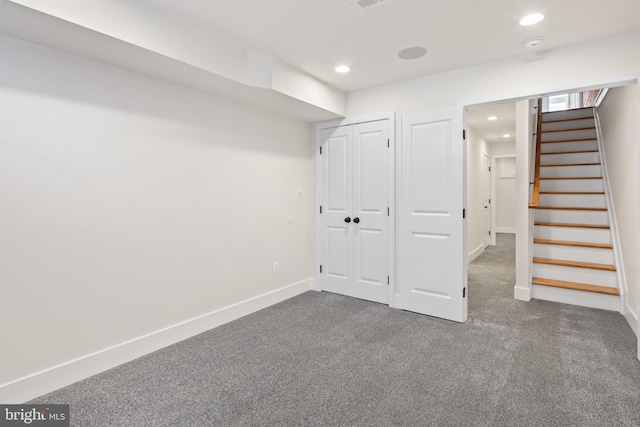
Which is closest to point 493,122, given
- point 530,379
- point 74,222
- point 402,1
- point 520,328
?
point 520,328

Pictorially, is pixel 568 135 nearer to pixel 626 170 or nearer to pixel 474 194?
pixel 474 194

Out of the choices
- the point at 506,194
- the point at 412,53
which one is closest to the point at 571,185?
the point at 412,53

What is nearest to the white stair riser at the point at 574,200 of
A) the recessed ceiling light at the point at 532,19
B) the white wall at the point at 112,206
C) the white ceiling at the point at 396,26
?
the white ceiling at the point at 396,26

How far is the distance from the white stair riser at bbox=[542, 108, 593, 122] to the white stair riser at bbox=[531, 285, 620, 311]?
312 cm

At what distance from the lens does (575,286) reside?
3596 millimetres

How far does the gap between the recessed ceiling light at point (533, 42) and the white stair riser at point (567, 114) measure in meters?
3.38

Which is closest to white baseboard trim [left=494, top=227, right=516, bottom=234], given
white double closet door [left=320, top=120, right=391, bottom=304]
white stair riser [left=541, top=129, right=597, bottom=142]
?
white stair riser [left=541, top=129, right=597, bottom=142]

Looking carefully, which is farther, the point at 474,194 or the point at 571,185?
the point at 474,194

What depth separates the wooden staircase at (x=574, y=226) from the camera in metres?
3.58

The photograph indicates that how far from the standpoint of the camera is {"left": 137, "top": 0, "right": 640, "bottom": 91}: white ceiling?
215 centimetres

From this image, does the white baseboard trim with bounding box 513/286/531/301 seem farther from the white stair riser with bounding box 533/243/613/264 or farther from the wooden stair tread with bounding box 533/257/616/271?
the white stair riser with bounding box 533/243/613/264

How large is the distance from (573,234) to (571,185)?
834 millimetres

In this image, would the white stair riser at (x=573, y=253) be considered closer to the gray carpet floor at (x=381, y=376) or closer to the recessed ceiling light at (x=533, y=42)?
the gray carpet floor at (x=381, y=376)

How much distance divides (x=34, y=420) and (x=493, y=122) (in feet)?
21.9
